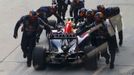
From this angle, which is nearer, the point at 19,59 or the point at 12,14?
the point at 19,59

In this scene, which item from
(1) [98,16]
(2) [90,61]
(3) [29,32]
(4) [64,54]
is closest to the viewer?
(2) [90,61]

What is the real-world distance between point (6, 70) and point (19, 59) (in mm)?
1127

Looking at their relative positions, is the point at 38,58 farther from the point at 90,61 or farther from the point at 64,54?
the point at 90,61

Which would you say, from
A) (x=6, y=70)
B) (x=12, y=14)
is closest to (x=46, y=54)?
(x=6, y=70)

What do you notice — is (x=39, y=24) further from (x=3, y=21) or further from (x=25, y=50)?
(x=3, y=21)

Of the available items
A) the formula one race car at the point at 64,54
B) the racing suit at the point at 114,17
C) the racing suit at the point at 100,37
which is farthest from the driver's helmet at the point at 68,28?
the racing suit at the point at 114,17

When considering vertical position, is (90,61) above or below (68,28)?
below

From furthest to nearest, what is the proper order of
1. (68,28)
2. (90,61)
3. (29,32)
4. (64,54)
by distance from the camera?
1. (68,28)
2. (29,32)
3. (64,54)
4. (90,61)

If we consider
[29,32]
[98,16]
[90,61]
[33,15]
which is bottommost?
[90,61]

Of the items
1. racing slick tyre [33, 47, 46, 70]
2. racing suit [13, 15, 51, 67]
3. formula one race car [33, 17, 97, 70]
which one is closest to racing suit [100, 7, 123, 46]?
formula one race car [33, 17, 97, 70]

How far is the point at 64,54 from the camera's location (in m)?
13.3

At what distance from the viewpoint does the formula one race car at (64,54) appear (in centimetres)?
1321

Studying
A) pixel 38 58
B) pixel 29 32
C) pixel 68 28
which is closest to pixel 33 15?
pixel 29 32

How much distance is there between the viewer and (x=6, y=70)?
44.7 feet
